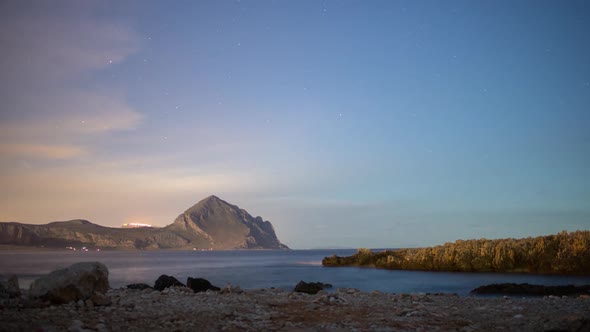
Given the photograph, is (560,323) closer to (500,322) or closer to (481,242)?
(500,322)

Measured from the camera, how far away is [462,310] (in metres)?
13.6

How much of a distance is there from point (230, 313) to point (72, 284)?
4.73 meters

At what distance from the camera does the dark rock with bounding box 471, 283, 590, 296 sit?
22.0 meters

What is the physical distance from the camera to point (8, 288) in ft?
39.6

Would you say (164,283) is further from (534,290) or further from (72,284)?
(534,290)

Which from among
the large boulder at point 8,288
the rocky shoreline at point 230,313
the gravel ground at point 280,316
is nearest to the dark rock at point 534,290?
the gravel ground at point 280,316

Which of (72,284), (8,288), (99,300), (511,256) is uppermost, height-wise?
(72,284)

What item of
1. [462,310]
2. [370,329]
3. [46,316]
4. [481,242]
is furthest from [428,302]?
[481,242]

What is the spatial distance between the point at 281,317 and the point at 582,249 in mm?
35699

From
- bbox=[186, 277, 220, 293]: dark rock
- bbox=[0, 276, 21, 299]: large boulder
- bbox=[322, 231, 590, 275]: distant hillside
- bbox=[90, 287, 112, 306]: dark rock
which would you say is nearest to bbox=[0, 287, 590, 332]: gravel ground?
bbox=[90, 287, 112, 306]: dark rock

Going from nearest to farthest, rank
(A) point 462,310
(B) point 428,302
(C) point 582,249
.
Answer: (A) point 462,310
(B) point 428,302
(C) point 582,249

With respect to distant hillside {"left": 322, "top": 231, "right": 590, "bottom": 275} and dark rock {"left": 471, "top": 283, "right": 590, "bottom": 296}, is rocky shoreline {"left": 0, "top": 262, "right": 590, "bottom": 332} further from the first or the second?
distant hillside {"left": 322, "top": 231, "right": 590, "bottom": 275}

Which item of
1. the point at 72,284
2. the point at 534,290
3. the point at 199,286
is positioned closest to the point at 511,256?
the point at 534,290

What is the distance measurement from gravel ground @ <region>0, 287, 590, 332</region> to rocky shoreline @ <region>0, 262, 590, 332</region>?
0.07ft
